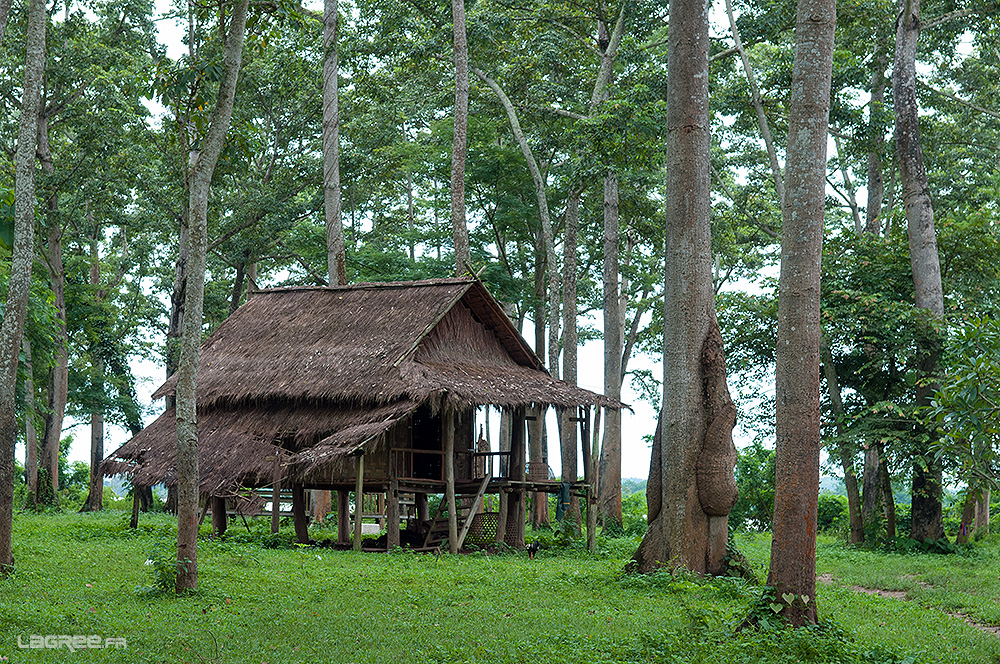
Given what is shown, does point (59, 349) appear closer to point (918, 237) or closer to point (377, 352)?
point (377, 352)

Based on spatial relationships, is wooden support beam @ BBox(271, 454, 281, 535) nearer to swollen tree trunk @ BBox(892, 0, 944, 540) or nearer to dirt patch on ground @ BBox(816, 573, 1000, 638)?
dirt patch on ground @ BBox(816, 573, 1000, 638)

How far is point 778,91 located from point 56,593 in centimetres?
1684

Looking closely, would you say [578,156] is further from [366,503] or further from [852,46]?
[366,503]

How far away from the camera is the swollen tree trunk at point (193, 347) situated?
9.52 metres

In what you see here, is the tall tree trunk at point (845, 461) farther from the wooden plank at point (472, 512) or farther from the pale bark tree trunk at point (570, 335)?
the wooden plank at point (472, 512)

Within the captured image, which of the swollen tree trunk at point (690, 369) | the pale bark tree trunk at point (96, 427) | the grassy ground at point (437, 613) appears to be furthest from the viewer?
the pale bark tree trunk at point (96, 427)

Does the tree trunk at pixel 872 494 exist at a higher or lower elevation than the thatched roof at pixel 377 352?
lower

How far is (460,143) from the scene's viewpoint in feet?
68.2

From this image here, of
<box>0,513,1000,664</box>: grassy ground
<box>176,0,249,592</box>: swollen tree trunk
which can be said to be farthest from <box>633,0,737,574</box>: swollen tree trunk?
<box>176,0,249,592</box>: swollen tree trunk

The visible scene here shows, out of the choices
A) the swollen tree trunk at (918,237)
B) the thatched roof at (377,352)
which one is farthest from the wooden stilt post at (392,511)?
the swollen tree trunk at (918,237)

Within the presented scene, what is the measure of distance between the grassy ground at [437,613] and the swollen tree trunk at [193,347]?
0.52m

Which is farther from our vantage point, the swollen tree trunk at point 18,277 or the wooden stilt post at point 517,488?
the wooden stilt post at point 517,488

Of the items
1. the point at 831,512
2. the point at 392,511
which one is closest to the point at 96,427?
the point at 392,511

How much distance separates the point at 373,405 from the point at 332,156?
930 cm
